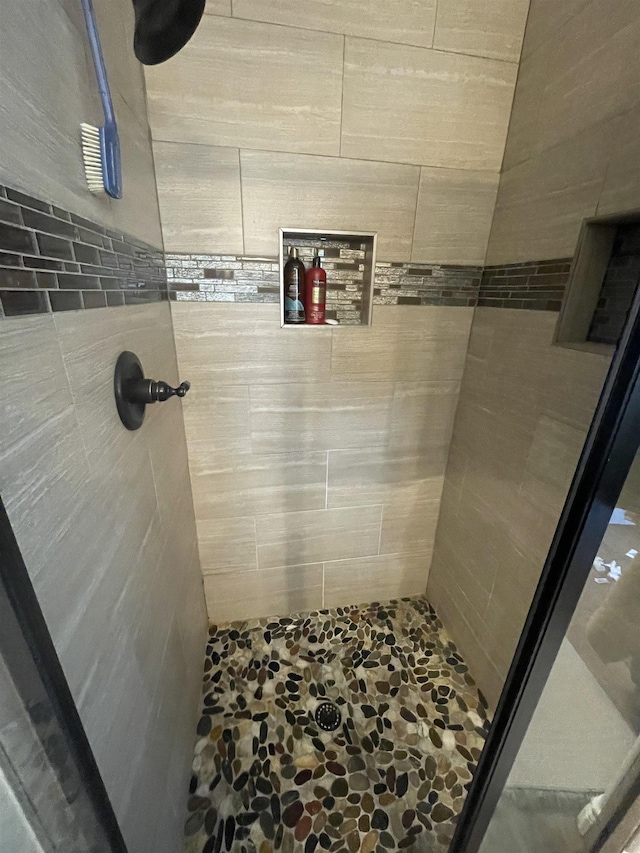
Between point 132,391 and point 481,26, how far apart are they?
1347 millimetres

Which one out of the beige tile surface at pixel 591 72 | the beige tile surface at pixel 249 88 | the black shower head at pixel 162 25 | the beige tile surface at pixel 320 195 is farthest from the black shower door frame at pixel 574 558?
the beige tile surface at pixel 249 88

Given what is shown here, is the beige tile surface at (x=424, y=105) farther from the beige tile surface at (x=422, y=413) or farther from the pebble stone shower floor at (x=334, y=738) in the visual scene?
the pebble stone shower floor at (x=334, y=738)

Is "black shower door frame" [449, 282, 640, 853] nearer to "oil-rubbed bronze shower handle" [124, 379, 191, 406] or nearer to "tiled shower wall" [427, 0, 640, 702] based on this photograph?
"tiled shower wall" [427, 0, 640, 702]

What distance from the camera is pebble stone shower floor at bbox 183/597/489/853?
949mm

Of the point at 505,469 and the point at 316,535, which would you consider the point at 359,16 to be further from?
the point at 316,535

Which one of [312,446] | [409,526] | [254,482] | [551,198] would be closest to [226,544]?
[254,482]

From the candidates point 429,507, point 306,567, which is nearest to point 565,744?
point 429,507

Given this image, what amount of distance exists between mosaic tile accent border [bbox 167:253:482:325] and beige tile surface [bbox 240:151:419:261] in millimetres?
80

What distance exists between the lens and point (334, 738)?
1.14 meters

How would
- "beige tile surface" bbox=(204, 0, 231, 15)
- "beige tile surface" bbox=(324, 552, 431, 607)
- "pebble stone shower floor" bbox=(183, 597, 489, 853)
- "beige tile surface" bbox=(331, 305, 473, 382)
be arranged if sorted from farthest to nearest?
"beige tile surface" bbox=(324, 552, 431, 607) < "beige tile surface" bbox=(331, 305, 473, 382) < "pebble stone shower floor" bbox=(183, 597, 489, 853) < "beige tile surface" bbox=(204, 0, 231, 15)

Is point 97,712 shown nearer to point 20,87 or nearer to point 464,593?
point 20,87

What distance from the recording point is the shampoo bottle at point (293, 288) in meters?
1.12

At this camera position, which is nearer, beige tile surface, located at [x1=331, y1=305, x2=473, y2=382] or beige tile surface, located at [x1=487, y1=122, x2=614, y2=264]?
beige tile surface, located at [x1=487, y1=122, x2=614, y2=264]

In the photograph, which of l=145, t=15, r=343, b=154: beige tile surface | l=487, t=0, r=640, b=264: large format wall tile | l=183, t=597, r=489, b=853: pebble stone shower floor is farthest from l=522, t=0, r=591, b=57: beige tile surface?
l=183, t=597, r=489, b=853: pebble stone shower floor
